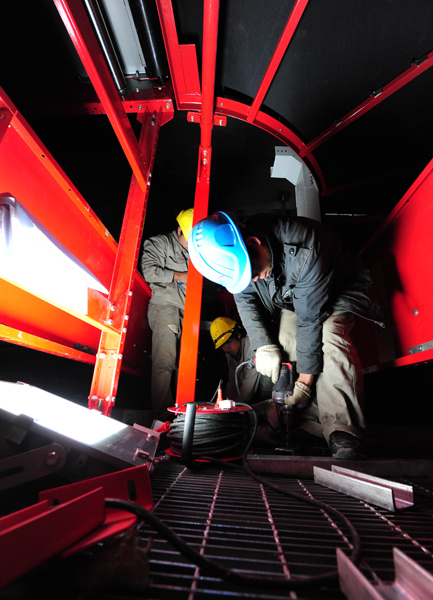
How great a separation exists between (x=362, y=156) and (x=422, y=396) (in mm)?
2576

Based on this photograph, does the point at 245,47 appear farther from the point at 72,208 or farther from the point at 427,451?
the point at 427,451

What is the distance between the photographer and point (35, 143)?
1.54 meters

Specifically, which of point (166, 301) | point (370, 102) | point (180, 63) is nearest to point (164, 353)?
point (166, 301)

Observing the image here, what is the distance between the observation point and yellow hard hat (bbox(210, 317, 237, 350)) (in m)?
3.76

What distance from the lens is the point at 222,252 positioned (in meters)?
1.92

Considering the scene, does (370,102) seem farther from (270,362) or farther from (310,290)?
(270,362)

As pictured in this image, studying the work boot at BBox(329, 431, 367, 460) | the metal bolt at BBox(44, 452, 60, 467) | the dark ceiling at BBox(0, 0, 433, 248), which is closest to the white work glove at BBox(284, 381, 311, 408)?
the work boot at BBox(329, 431, 367, 460)

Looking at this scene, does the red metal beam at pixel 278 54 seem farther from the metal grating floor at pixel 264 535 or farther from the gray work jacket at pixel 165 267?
the metal grating floor at pixel 264 535

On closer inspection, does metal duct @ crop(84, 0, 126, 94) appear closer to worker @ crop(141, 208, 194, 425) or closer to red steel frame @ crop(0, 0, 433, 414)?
red steel frame @ crop(0, 0, 433, 414)

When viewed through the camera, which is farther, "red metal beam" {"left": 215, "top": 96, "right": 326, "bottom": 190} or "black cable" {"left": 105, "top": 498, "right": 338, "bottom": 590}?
"red metal beam" {"left": 215, "top": 96, "right": 326, "bottom": 190}

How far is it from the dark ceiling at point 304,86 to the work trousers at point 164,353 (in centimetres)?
152

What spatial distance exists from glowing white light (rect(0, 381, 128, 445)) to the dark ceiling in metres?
2.84

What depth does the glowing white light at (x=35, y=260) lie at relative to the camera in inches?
36.0

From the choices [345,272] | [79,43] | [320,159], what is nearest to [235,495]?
[345,272]
